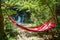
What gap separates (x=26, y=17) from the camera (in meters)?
7.00

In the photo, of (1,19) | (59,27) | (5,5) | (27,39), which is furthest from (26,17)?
(1,19)

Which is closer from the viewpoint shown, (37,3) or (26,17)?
(37,3)

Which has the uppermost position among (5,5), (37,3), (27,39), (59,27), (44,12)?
(5,5)

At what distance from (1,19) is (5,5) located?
0.53 m

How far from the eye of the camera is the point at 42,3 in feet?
13.1

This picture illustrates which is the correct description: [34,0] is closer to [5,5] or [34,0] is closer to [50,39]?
[50,39]

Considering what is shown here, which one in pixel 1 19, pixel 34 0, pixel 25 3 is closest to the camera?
pixel 1 19

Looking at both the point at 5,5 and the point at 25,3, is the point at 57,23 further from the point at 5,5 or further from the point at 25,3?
the point at 5,5

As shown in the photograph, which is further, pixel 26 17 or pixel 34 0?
pixel 26 17

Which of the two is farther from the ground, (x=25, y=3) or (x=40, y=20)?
(x=25, y=3)

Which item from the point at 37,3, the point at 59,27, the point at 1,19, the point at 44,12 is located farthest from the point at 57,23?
the point at 1,19

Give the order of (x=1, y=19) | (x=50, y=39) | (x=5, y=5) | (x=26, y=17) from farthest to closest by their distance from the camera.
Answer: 1. (x=26, y=17)
2. (x=50, y=39)
3. (x=5, y=5)
4. (x=1, y=19)

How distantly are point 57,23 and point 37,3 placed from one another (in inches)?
28.1

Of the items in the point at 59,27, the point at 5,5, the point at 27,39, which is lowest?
the point at 27,39
